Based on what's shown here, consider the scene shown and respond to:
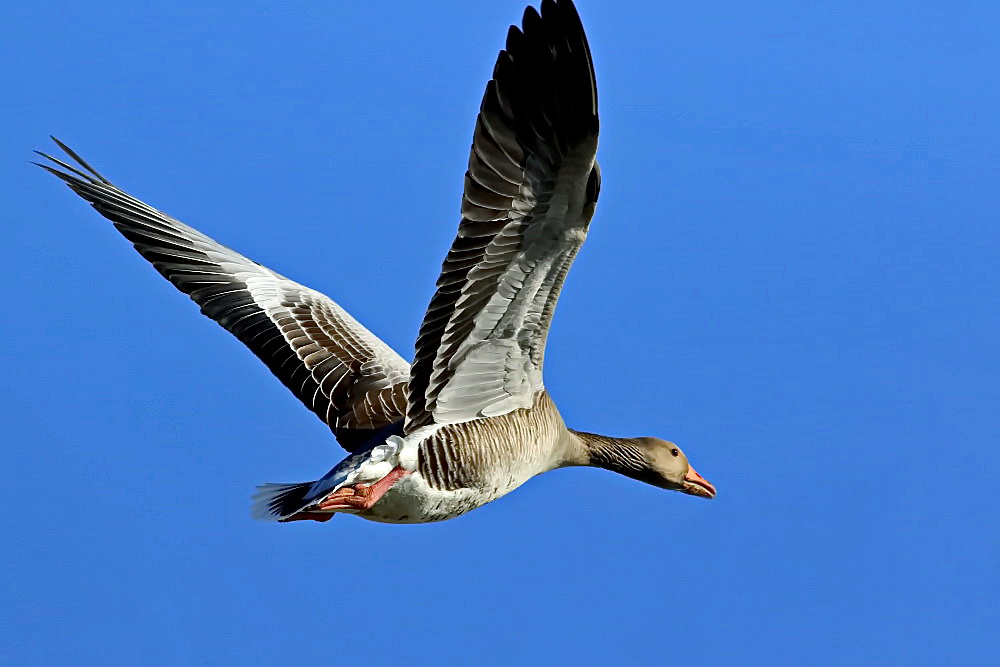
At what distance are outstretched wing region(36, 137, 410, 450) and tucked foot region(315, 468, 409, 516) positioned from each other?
1.22m

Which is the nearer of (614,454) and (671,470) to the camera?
(614,454)

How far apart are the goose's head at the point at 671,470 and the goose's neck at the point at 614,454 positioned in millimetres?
57

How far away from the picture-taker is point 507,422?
7.86 metres

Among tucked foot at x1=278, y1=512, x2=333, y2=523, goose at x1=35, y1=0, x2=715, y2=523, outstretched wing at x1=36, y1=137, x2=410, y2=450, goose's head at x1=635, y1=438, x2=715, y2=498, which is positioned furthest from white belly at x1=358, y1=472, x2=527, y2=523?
goose's head at x1=635, y1=438, x2=715, y2=498

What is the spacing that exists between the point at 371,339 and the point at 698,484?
9.83 feet

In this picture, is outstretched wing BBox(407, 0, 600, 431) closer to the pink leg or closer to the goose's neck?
the pink leg

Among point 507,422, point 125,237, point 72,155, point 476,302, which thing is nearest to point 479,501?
point 507,422

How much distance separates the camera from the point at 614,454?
360 inches

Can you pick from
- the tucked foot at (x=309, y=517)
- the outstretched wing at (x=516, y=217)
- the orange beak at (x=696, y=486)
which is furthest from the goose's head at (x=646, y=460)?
the tucked foot at (x=309, y=517)

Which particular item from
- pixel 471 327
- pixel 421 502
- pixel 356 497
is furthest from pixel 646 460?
pixel 356 497

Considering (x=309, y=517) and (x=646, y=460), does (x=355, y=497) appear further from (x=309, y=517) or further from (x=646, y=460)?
(x=646, y=460)

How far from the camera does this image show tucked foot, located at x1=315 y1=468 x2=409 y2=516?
7.12 m

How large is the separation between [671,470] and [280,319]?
137 inches

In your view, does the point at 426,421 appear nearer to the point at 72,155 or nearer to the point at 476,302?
the point at 476,302
